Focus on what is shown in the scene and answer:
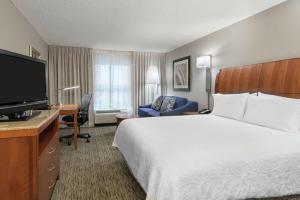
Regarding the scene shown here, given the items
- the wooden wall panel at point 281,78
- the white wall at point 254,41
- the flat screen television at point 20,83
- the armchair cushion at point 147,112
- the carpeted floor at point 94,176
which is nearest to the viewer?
the flat screen television at point 20,83

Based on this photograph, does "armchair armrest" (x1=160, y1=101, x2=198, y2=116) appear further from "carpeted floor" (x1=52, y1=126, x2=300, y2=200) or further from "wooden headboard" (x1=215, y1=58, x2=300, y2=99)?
"carpeted floor" (x1=52, y1=126, x2=300, y2=200)

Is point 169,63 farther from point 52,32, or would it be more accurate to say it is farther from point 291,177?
point 291,177

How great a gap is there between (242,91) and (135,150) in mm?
2244

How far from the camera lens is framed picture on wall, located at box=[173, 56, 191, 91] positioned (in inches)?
210

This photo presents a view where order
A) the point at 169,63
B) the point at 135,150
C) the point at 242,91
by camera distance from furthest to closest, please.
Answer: the point at 169,63
the point at 242,91
the point at 135,150

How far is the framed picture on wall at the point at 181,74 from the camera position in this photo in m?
5.33

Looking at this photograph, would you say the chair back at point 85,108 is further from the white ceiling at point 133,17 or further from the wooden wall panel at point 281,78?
the wooden wall panel at point 281,78

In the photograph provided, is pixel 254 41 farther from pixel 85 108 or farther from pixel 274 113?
pixel 85 108

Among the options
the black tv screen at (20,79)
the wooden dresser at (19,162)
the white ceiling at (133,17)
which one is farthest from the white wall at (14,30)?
the wooden dresser at (19,162)

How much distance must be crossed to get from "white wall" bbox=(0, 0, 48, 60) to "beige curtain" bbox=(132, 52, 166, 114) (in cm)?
322

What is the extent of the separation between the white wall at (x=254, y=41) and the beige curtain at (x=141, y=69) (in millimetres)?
1903

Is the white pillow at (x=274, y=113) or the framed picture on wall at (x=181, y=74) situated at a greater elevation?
the framed picture on wall at (x=181, y=74)

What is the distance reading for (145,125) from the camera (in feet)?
8.66

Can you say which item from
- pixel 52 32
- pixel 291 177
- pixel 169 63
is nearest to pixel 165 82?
pixel 169 63
